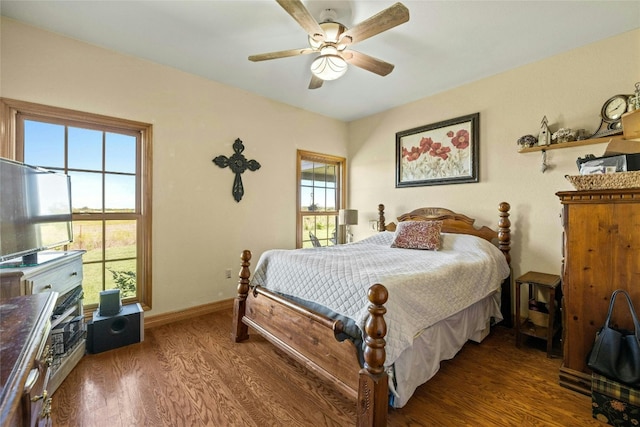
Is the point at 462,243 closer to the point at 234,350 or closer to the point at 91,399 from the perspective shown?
the point at 234,350

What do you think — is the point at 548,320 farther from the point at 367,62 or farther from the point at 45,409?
the point at 45,409

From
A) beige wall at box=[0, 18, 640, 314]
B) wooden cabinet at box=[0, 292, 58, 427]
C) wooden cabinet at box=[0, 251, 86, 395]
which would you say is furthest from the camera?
beige wall at box=[0, 18, 640, 314]

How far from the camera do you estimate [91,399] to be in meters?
1.69

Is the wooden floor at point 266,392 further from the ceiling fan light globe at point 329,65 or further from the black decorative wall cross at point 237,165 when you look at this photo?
the ceiling fan light globe at point 329,65

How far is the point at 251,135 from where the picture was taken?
11.5ft

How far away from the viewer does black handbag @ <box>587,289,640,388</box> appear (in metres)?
1.42

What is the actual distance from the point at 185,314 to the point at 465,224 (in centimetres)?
329

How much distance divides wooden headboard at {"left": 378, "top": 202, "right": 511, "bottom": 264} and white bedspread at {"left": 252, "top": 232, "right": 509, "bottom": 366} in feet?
0.68

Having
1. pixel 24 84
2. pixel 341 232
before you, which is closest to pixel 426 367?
pixel 341 232

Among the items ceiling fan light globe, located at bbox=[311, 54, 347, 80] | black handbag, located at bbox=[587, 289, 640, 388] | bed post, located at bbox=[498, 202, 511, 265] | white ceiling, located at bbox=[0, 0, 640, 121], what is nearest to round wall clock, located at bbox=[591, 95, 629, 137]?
white ceiling, located at bbox=[0, 0, 640, 121]

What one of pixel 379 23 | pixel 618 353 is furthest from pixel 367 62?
pixel 618 353

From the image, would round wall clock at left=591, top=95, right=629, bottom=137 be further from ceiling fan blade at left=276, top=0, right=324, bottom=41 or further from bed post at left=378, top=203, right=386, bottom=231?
ceiling fan blade at left=276, top=0, right=324, bottom=41

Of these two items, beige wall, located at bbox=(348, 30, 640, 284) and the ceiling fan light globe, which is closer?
the ceiling fan light globe

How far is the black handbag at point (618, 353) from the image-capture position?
55.9 inches
